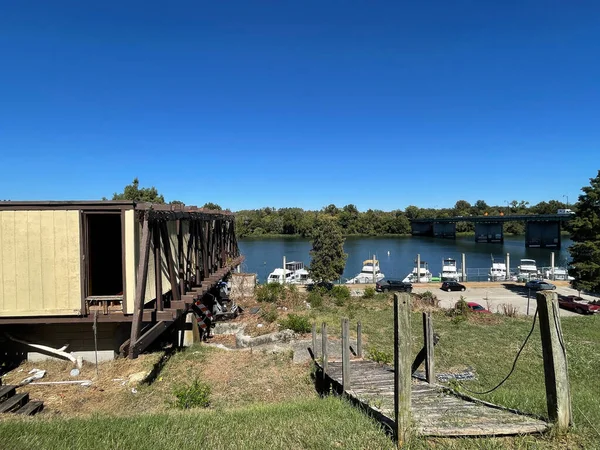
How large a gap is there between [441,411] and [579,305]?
23.4 metres

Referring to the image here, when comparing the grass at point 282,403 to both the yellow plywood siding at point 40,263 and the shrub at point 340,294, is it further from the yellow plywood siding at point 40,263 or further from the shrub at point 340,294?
the shrub at point 340,294

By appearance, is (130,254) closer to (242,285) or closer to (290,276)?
(242,285)

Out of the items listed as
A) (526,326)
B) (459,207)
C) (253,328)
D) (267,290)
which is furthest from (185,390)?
(459,207)

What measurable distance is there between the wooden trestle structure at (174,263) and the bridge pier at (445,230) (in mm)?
104493

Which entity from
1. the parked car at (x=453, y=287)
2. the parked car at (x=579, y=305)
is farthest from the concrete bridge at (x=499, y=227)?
the parked car at (x=579, y=305)

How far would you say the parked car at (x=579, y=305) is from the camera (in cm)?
2120

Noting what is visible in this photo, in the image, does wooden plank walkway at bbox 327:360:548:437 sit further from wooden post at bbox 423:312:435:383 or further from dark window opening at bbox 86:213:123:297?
dark window opening at bbox 86:213:123:297

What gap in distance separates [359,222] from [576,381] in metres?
113

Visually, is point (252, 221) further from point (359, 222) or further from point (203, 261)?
point (203, 261)

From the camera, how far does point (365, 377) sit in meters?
6.60

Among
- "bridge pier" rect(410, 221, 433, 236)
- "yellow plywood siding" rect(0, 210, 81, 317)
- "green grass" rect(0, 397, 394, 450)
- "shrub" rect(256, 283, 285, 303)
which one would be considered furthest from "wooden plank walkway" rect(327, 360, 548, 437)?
"bridge pier" rect(410, 221, 433, 236)

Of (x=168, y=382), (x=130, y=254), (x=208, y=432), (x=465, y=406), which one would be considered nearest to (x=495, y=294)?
(x=168, y=382)

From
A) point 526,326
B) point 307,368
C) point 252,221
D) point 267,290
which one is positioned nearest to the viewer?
point 307,368

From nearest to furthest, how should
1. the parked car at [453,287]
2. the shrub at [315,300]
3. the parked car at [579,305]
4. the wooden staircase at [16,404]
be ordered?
the wooden staircase at [16,404] → the shrub at [315,300] → the parked car at [579,305] → the parked car at [453,287]
